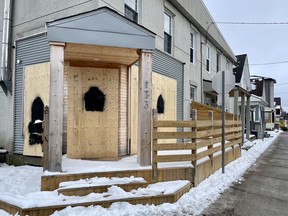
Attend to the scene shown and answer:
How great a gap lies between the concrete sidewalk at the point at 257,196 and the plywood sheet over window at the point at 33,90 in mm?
5274

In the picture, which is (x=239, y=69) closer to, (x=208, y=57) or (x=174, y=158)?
(x=208, y=57)

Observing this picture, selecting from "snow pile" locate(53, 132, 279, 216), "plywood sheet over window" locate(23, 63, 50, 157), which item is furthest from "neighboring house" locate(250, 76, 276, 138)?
"plywood sheet over window" locate(23, 63, 50, 157)

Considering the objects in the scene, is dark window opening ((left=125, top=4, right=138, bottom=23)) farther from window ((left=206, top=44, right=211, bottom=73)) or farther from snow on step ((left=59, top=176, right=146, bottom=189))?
window ((left=206, top=44, right=211, bottom=73))

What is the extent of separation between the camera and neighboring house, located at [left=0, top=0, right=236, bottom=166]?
5.29 metres

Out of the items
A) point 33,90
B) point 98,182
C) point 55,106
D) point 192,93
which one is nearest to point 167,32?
point 192,93

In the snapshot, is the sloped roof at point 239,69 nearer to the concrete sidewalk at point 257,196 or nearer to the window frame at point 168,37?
the window frame at point 168,37

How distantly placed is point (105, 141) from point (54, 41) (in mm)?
3076

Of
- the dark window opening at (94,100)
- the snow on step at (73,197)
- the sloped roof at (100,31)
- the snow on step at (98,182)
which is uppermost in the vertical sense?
the sloped roof at (100,31)

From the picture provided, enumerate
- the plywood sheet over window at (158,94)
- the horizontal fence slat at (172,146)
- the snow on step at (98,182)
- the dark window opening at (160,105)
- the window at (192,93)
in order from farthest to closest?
the window at (192,93) → the dark window opening at (160,105) → the plywood sheet over window at (158,94) → the horizontal fence slat at (172,146) → the snow on step at (98,182)

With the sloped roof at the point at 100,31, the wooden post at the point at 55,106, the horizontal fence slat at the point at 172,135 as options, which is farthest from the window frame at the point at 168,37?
the wooden post at the point at 55,106

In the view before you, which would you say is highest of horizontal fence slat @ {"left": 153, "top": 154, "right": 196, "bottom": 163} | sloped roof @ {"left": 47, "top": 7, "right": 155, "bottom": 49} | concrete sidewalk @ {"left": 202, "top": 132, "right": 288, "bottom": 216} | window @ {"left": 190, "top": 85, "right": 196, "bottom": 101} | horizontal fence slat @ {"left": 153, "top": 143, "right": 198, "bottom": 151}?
sloped roof @ {"left": 47, "top": 7, "right": 155, "bottom": 49}

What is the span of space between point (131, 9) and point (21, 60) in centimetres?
385

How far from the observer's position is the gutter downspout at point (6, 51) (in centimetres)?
852

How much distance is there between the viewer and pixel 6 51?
338 inches
